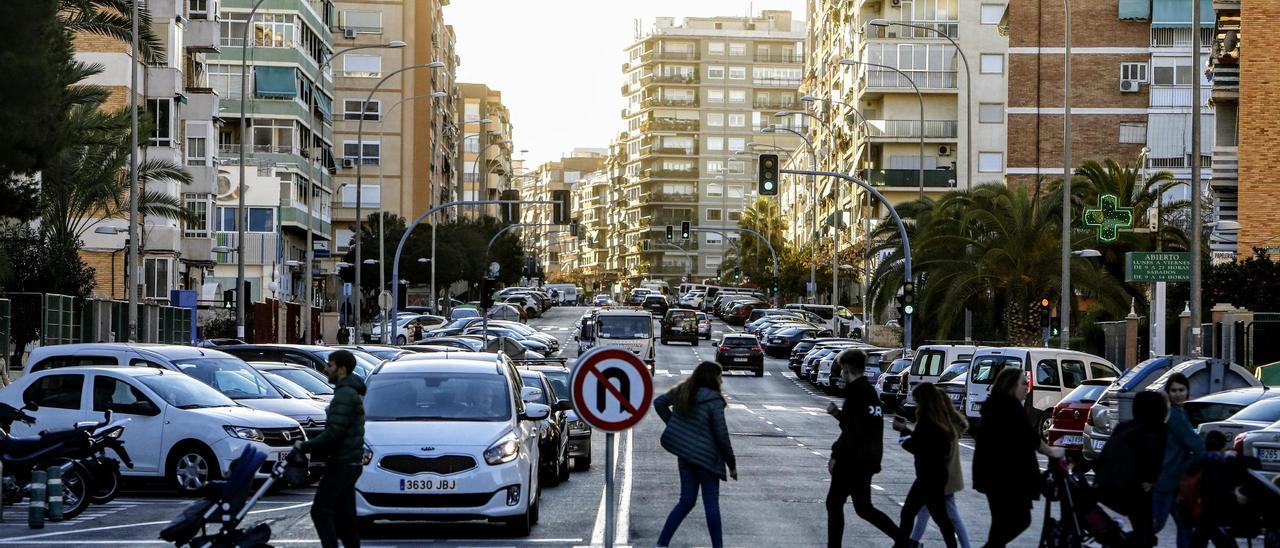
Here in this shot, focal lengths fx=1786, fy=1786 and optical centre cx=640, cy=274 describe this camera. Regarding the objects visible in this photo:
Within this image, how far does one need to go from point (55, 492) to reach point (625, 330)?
36.9 metres

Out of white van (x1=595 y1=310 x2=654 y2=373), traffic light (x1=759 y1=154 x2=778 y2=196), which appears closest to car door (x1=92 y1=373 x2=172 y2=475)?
traffic light (x1=759 y1=154 x2=778 y2=196)

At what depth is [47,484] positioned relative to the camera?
1745 centimetres

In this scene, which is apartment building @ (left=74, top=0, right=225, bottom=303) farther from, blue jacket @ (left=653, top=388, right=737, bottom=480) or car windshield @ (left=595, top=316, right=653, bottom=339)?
blue jacket @ (left=653, top=388, right=737, bottom=480)

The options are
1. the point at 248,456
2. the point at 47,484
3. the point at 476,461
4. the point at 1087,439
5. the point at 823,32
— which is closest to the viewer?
the point at 248,456

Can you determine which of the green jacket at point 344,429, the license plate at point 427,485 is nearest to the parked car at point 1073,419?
the license plate at point 427,485

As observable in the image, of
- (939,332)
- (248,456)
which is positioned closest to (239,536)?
(248,456)

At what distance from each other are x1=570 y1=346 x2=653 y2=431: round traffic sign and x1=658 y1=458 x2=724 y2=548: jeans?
54.5 inches

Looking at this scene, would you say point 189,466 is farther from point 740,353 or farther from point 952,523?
point 740,353

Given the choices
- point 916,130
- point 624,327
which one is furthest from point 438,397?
point 916,130

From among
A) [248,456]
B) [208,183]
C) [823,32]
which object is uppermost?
[823,32]

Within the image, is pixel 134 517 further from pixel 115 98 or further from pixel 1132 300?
pixel 115 98

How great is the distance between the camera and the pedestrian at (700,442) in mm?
13469

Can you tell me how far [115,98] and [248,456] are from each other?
148 ft

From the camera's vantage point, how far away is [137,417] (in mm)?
20484
